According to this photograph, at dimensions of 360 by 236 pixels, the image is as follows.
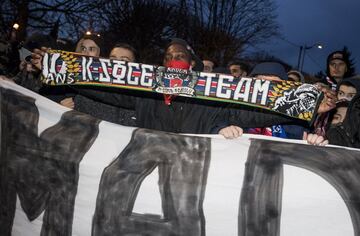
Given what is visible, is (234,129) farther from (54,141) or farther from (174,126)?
(54,141)

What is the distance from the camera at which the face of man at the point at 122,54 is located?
154 inches

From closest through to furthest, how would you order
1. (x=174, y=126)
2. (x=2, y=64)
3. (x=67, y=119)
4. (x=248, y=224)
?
(x=248, y=224)
(x=67, y=119)
(x=174, y=126)
(x=2, y=64)

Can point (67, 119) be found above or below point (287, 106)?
below

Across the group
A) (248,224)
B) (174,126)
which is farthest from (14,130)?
(248,224)

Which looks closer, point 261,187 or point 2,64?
point 261,187

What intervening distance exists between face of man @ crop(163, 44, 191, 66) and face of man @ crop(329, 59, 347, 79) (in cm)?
248

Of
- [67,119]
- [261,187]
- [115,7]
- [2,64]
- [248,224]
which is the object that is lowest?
[248,224]

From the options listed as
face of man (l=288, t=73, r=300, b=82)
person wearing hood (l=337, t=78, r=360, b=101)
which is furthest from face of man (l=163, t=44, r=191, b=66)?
face of man (l=288, t=73, r=300, b=82)

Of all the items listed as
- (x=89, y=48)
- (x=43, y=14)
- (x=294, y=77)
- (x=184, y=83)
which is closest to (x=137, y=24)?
(x=43, y=14)

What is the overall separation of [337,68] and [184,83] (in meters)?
2.95

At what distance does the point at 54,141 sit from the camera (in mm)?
2916

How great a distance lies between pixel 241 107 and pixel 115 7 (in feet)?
64.6

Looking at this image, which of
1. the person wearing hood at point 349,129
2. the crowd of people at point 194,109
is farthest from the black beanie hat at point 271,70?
the person wearing hood at point 349,129

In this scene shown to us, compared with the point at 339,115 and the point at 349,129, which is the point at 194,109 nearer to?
the point at 349,129
